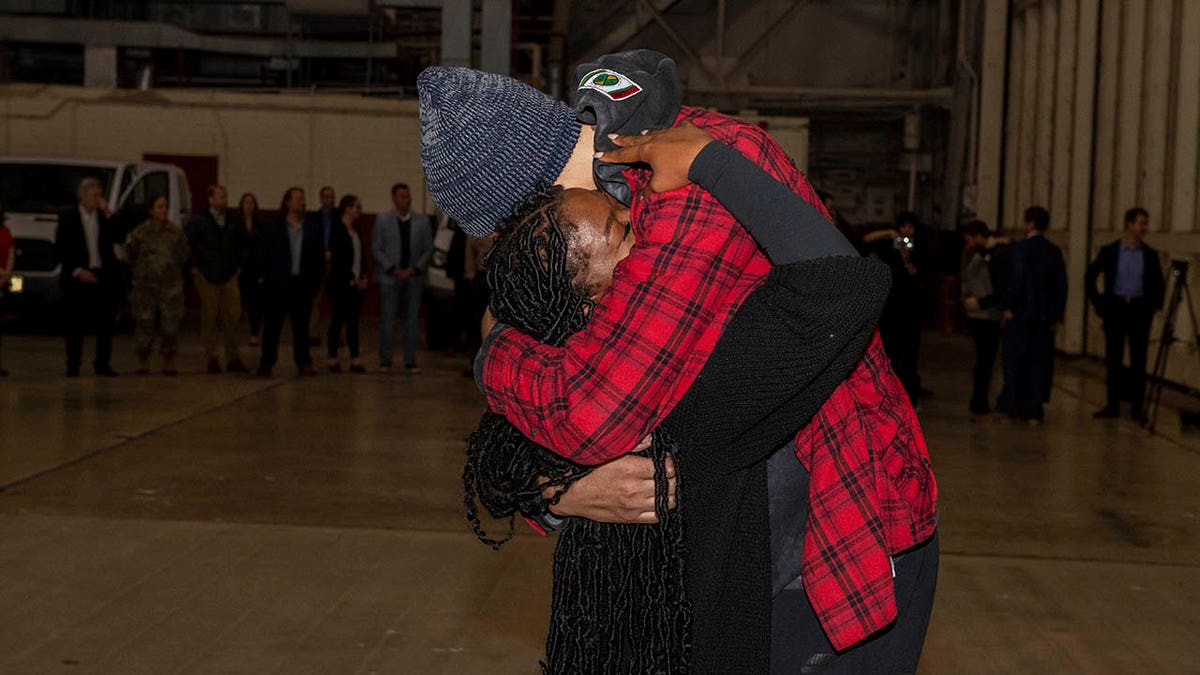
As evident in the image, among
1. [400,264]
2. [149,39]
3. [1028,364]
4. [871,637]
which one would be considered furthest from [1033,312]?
[149,39]

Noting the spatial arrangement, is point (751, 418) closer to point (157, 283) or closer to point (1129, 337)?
point (1129, 337)

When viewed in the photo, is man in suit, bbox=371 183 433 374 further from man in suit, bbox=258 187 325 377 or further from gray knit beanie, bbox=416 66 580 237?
gray knit beanie, bbox=416 66 580 237

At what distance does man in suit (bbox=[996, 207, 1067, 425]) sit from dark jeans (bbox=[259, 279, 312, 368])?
6.54 meters

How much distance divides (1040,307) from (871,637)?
37.9ft

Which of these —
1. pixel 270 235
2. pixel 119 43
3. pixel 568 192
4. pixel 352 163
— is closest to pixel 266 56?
pixel 119 43

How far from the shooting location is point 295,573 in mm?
7090

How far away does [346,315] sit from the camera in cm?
1638

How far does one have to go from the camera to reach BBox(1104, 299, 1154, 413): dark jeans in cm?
1358

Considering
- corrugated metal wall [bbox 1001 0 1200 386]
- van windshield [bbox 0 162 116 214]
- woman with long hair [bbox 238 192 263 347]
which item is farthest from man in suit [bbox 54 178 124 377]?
corrugated metal wall [bbox 1001 0 1200 386]

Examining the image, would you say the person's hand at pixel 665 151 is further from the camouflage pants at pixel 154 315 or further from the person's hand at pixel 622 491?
the camouflage pants at pixel 154 315

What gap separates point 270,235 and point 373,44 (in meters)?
15.1

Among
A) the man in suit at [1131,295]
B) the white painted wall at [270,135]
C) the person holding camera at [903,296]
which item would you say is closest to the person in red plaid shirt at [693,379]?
the person holding camera at [903,296]

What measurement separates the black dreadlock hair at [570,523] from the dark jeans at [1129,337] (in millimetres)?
12083

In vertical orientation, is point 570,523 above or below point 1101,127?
below
